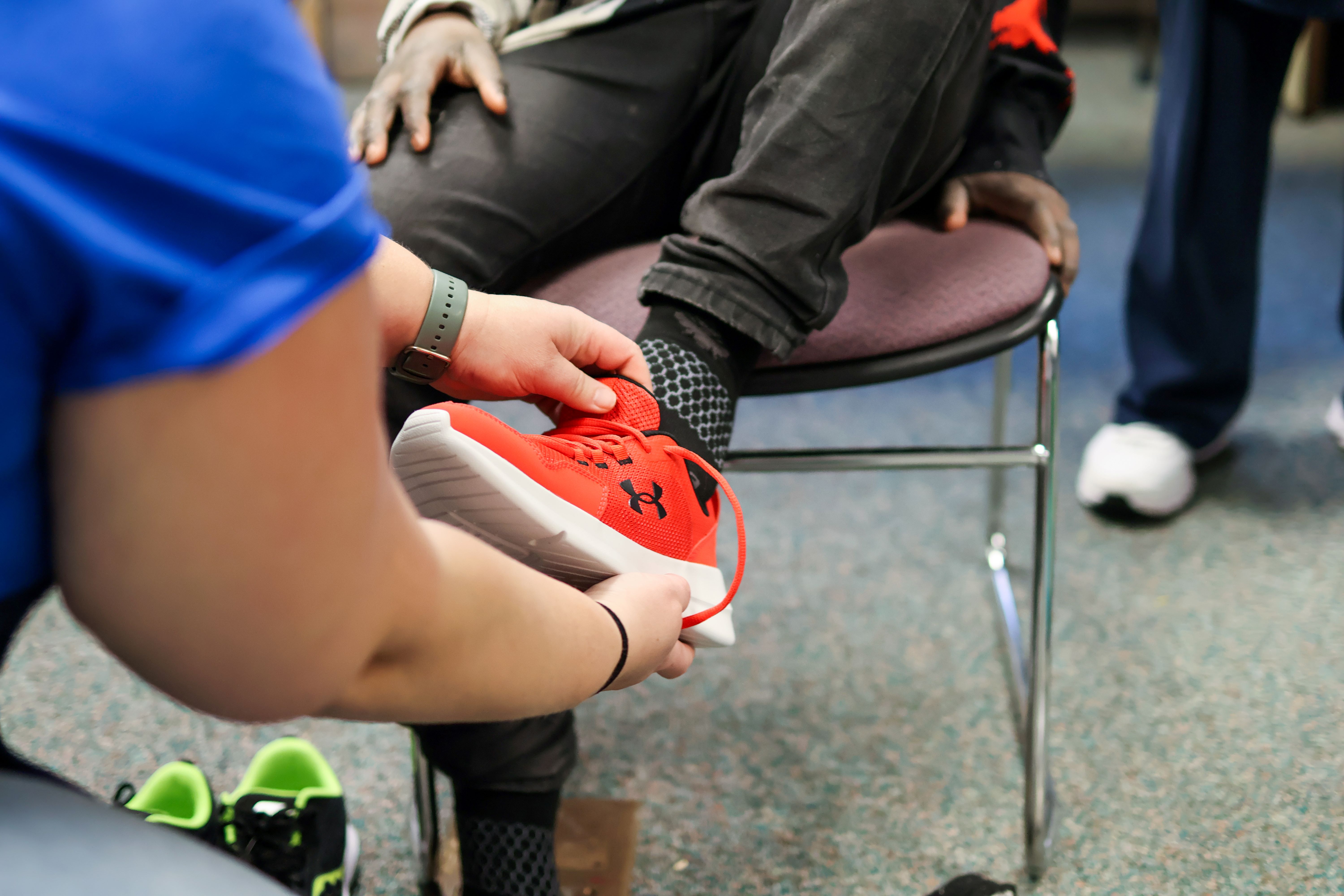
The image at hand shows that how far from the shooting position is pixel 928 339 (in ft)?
2.23

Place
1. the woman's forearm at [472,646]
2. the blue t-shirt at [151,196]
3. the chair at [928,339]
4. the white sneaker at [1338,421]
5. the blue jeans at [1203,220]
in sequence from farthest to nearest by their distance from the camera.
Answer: the white sneaker at [1338,421]
the blue jeans at [1203,220]
the chair at [928,339]
the woman's forearm at [472,646]
the blue t-shirt at [151,196]

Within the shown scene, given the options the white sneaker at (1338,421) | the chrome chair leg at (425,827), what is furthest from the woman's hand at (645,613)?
the white sneaker at (1338,421)

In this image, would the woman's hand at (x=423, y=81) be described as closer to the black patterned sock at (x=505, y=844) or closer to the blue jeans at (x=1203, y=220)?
the black patterned sock at (x=505, y=844)

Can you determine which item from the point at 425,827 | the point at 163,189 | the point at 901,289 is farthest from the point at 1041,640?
the point at 163,189

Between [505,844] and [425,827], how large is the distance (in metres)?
0.13

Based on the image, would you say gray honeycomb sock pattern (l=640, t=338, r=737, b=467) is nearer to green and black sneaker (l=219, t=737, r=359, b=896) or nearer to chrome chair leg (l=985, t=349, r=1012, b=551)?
green and black sneaker (l=219, t=737, r=359, b=896)

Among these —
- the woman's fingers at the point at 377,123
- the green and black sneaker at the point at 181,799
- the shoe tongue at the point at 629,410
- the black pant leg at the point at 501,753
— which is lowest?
the green and black sneaker at the point at 181,799

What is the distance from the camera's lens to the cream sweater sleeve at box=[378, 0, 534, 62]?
828 mm

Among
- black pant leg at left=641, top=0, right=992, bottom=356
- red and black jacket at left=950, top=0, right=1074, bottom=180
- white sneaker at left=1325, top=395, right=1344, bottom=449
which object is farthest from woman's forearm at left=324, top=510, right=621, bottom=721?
white sneaker at left=1325, top=395, right=1344, bottom=449

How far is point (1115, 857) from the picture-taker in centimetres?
81

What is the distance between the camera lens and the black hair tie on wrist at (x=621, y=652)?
1.43ft

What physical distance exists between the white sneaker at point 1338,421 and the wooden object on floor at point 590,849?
1073 mm

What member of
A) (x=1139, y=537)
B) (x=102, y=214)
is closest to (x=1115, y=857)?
(x=1139, y=537)

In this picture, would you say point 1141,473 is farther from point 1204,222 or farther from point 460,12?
point 460,12
